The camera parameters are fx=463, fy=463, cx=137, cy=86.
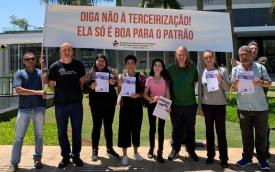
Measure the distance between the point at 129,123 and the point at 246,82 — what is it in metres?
2.11

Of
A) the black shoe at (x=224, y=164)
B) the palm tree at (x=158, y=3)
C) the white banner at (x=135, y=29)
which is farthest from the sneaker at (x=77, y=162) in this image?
the palm tree at (x=158, y=3)

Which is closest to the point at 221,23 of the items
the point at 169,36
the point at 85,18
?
the point at 169,36

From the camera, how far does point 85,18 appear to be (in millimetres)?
8484

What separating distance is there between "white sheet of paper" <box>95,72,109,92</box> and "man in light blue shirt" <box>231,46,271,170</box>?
212 cm

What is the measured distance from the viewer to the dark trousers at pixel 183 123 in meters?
7.97

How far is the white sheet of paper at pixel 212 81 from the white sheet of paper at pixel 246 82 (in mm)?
380

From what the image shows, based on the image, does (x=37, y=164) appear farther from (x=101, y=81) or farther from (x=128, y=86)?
(x=128, y=86)

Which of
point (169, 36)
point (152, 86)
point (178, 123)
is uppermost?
point (169, 36)

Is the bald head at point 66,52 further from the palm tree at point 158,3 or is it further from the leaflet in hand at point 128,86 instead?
the palm tree at point 158,3

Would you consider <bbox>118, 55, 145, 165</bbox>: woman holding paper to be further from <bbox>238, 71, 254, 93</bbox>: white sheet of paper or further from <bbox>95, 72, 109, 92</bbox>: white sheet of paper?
<bbox>238, 71, 254, 93</bbox>: white sheet of paper

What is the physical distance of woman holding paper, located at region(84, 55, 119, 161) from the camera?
311 inches

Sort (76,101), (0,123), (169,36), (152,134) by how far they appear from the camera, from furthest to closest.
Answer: (0,123) < (169,36) < (152,134) < (76,101)

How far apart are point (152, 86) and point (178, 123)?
0.80 m

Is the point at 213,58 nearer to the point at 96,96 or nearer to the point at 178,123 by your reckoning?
the point at 178,123
